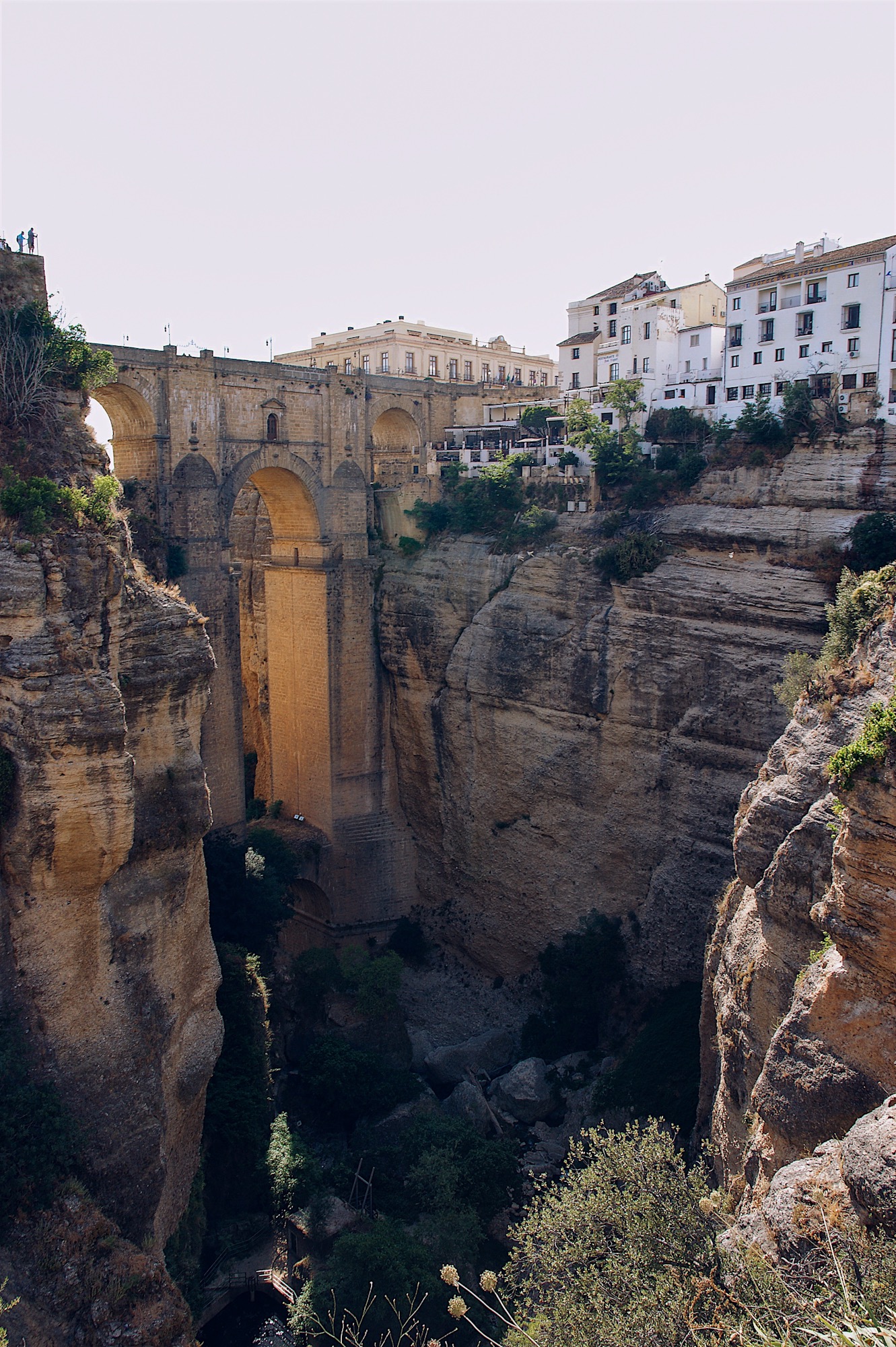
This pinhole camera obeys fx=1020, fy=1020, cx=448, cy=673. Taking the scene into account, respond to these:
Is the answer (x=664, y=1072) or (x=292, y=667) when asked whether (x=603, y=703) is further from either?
(x=292, y=667)

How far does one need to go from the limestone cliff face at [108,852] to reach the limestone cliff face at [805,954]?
827 cm

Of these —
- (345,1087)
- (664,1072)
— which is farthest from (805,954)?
(345,1087)

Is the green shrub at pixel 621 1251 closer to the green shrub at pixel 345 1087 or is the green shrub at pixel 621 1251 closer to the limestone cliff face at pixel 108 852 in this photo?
the limestone cliff face at pixel 108 852

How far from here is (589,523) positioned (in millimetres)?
26203

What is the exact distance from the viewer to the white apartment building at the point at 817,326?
25109 millimetres

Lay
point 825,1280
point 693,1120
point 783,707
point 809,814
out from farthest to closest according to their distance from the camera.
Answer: point 783,707 < point 693,1120 < point 809,814 < point 825,1280

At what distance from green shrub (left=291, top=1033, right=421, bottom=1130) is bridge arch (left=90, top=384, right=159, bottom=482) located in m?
13.9

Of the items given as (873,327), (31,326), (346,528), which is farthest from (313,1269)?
(873,327)

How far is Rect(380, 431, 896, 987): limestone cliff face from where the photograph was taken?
22.1 metres

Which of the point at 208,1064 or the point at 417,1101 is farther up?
the point at 208,1064

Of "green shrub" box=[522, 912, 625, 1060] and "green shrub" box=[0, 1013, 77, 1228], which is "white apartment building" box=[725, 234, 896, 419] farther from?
"green shrub" box=[0, 1013, 77, 1228]

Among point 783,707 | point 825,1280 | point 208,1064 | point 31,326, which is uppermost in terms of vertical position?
point 31,326

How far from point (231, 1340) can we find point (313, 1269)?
1829 mm

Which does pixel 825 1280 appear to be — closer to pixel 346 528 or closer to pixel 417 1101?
pixel 417 1101
